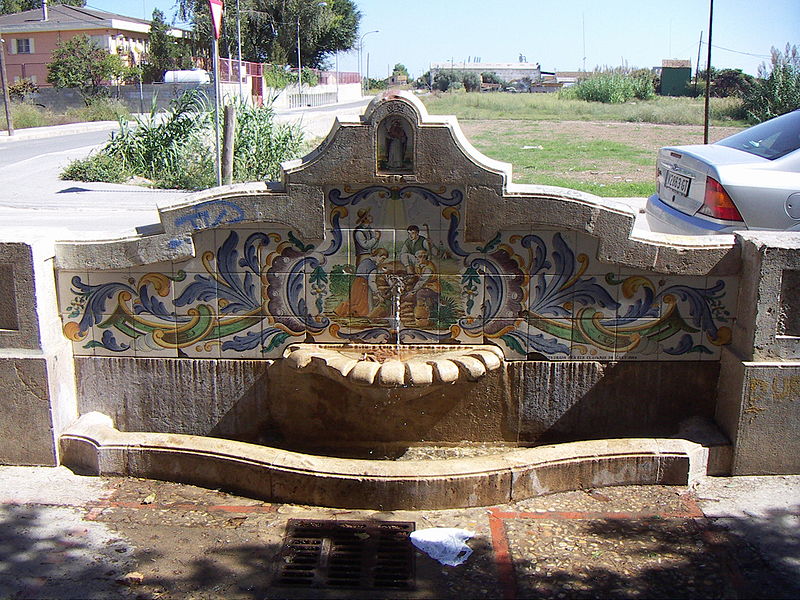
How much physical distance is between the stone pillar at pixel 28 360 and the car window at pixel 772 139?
6.19 metres

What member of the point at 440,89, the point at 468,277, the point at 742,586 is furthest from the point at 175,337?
the point at 440,89

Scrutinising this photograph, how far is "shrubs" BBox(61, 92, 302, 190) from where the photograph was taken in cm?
1689

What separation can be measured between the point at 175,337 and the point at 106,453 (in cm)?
87

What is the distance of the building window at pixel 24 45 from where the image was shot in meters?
55.8

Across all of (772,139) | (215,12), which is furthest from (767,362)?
(215,12)

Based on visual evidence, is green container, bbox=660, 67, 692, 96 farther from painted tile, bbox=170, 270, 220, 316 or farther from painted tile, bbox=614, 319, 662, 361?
painted tile, bbox=170, 270, 220, 316

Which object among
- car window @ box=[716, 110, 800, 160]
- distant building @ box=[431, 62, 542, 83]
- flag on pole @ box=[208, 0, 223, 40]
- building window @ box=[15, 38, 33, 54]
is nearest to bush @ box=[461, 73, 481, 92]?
distant building @ box=[431, 62, 542, 83]

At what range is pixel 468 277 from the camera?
18.2ft

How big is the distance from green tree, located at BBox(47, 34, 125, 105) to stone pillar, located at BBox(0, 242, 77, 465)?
43.3m

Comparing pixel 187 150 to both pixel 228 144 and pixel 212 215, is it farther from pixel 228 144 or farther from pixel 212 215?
pixel 212 215

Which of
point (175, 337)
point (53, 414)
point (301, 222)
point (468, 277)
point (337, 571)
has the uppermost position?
point (301, 222)

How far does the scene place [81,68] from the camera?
150 feet

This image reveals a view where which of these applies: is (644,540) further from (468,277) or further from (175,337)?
(175,337)

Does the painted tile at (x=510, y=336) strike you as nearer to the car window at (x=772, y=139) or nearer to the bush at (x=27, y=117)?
the car window at (x=772, y=139)
